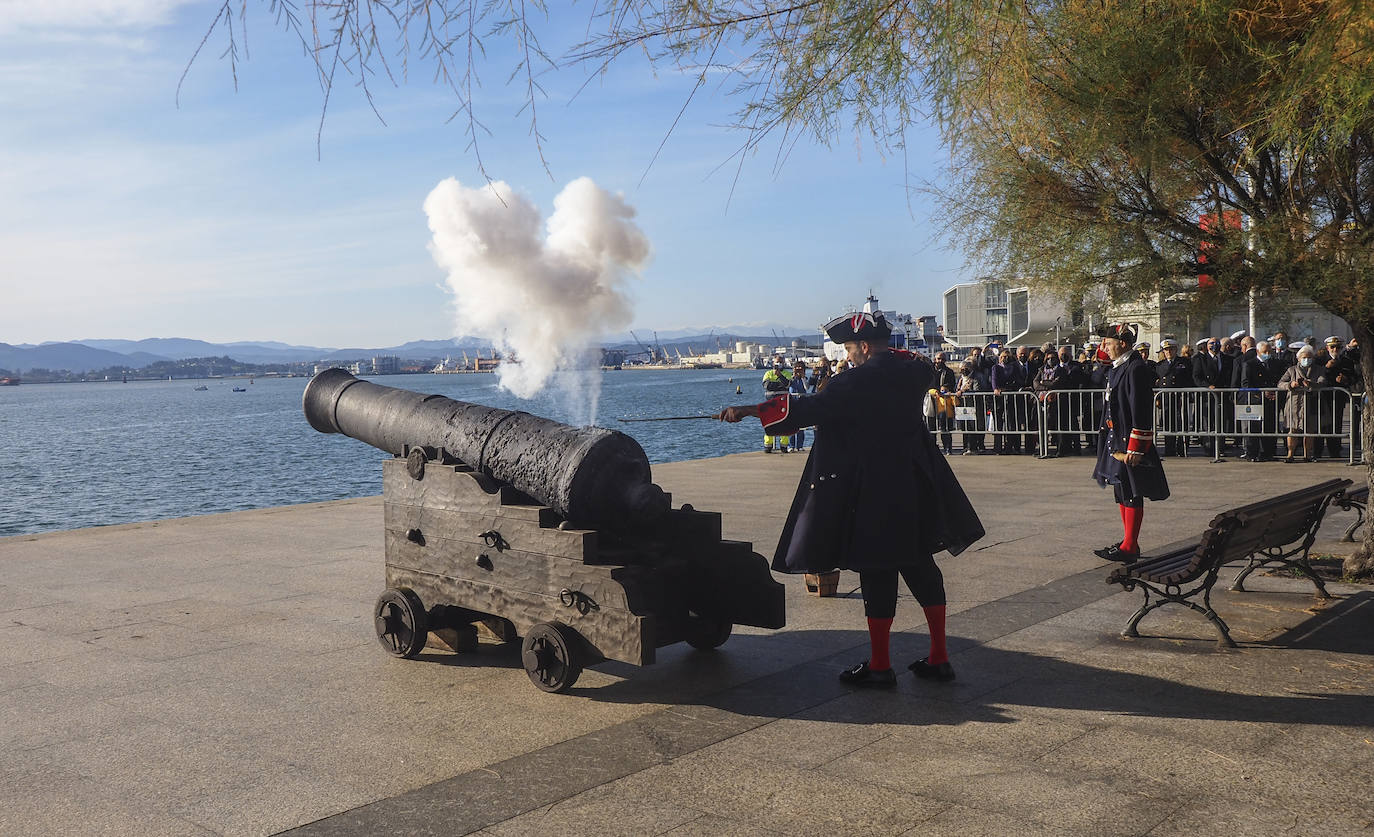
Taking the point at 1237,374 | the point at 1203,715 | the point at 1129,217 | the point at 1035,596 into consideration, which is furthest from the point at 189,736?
the point at 1237,374

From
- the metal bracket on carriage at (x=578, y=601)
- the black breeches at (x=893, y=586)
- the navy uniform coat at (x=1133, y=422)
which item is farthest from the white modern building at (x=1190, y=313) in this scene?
the metal bracket on carriage at (x=578, y=601)

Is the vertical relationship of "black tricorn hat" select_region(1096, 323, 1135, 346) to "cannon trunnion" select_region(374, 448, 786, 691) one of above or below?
above

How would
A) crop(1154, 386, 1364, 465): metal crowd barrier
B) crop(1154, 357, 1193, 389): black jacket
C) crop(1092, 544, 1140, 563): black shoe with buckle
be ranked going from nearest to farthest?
crop(1092, 544, 1140, 563): black shoe with buckle, crop(1154, 386, 1364, 465): metal crowd barrier, crop(1154, 357, 1193, 389): black jacket

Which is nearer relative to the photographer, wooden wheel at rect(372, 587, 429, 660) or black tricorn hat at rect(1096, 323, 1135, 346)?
wooden wheel at rect(372, 587, 429, 660)

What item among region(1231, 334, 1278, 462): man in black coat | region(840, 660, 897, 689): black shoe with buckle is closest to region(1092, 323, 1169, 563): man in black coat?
region(840, 660, 897, 689): black shoe with buckle

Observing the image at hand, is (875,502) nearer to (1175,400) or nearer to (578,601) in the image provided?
(578,601)

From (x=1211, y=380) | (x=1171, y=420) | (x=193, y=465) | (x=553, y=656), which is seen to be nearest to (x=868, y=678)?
(x=553, y=656)

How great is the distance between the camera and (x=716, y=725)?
463 centimetres

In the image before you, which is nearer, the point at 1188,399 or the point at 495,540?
the point at 495,540

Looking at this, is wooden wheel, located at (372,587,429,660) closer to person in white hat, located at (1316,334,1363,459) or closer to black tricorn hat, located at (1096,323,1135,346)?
black tricorn hat, located at (1096,323,1135,346)

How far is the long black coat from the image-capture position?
16.7 ft

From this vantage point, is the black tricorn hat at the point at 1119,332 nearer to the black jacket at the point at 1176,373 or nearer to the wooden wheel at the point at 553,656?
the wooden wheel at the point at 553,656

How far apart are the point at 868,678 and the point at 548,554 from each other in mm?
1592

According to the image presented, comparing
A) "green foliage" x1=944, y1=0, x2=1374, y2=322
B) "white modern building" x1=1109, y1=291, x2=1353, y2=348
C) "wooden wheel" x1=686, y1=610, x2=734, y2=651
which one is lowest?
"wooden wheel" x1=686, y1=610, x2=734, y2=651
